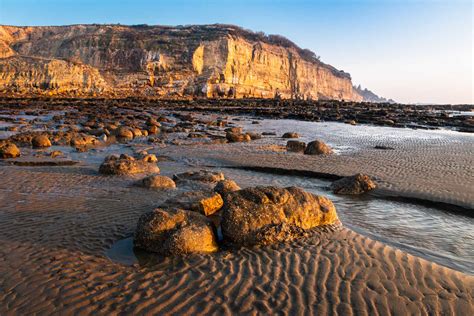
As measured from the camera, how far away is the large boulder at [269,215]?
6.17 metres

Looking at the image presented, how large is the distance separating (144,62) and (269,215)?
72.9 metres

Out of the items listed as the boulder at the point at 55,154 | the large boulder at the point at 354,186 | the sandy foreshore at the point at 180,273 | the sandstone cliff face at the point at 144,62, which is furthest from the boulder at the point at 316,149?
the sandstone cliff face at the point at 144,62

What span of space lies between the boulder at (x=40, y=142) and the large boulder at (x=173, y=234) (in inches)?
456

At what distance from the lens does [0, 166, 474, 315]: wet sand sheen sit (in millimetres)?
4577

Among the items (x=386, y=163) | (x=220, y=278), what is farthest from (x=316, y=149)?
(x=220, y=278)

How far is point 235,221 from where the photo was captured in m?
6.19

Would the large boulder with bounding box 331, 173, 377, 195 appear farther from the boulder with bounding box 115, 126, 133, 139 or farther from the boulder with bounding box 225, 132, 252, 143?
the boulder with bounding box 115, 126, 133, 139

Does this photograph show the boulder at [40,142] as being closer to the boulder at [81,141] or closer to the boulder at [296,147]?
the boulder at [81,141]

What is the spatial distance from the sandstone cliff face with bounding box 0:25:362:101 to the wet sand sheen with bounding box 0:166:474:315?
59.2m

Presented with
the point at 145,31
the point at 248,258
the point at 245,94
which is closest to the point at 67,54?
the point at 145,31

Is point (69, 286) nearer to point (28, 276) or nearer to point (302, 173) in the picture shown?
point (28, 276)

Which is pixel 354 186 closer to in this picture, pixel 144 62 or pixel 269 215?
pixel 269 215

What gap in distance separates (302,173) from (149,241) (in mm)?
7348

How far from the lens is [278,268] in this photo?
5461 mm
